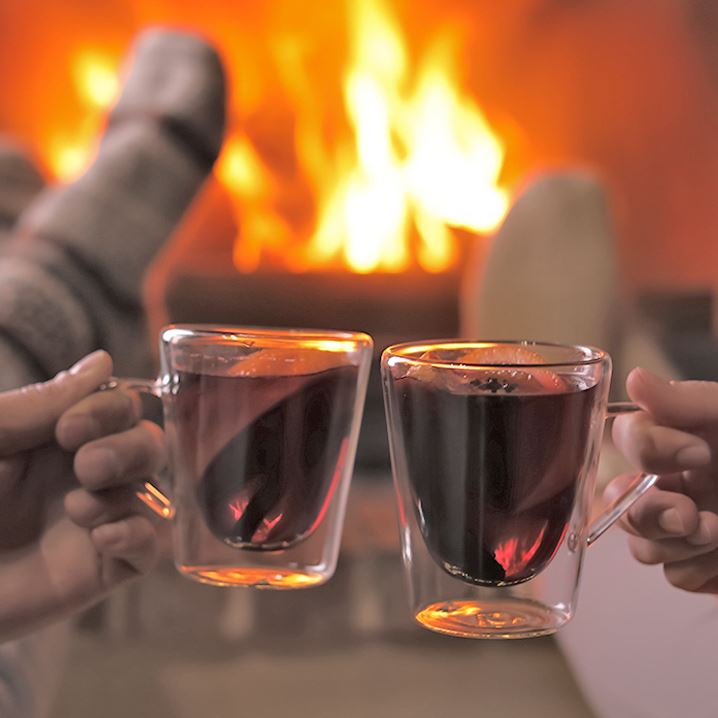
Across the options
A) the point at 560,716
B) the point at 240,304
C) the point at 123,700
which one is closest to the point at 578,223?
the point at 240,304

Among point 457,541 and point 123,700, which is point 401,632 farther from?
point 457,541

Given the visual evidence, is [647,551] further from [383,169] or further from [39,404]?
[383,169]

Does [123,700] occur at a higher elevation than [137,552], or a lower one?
lower

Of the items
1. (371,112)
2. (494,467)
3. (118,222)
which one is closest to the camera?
(494,467)

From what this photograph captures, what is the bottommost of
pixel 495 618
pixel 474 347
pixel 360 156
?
pixel 495 618

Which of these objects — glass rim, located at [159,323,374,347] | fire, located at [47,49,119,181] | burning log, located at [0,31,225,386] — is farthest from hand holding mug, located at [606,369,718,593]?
fire, located at [47,49,119,181]

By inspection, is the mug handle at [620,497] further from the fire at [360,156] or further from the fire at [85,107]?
the fire at [85,107]

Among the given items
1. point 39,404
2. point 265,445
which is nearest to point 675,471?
point 265,445

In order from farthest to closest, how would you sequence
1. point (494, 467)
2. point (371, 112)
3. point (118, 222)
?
point (371, 112) → point (118, 222) → point (494, 467)
